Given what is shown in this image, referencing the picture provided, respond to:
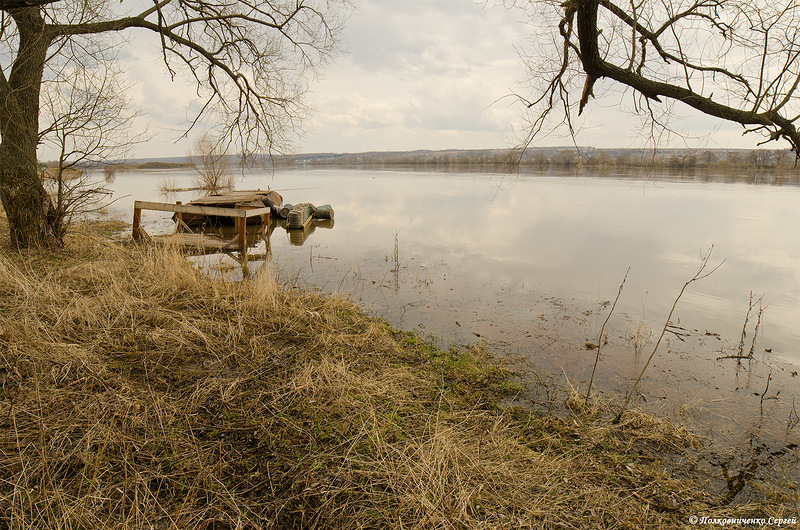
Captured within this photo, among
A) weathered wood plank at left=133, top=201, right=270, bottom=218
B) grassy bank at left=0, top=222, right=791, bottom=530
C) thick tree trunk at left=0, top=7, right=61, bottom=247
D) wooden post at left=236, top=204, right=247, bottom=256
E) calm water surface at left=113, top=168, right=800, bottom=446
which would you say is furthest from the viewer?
wooden post at left=236, top=204, right=247, bottom=256

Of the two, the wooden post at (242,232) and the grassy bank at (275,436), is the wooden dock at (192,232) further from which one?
the grassy bank at (275,436)

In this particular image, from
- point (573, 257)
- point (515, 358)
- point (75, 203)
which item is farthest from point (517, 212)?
point (75, 203)

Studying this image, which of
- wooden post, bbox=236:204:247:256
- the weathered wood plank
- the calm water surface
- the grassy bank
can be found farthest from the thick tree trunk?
the calm water surface

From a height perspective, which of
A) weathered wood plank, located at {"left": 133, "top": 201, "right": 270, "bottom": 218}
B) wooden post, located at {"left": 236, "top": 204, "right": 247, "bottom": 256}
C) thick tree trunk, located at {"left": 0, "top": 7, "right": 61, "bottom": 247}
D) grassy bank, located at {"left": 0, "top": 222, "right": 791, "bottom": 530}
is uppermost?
thick tree trunk, located at {"left": 0, "top": 7, "right": 61, "bottom": 247}

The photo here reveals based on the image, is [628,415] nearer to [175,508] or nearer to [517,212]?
[175,508]

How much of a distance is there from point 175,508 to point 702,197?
27.4 m

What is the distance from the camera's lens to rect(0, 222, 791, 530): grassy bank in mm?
2332

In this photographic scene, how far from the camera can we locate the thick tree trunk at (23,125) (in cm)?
657

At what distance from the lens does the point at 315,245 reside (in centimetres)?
1222

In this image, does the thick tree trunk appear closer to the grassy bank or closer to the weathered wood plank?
the weathered wood plank

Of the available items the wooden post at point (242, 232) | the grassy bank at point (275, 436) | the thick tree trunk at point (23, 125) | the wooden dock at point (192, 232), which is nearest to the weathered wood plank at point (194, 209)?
the wooden dock at point (192, 232)

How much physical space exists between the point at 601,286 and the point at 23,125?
1045 centimetres

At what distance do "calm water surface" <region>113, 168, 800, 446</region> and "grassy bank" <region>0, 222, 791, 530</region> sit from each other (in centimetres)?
126

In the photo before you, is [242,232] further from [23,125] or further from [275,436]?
[275,436]
